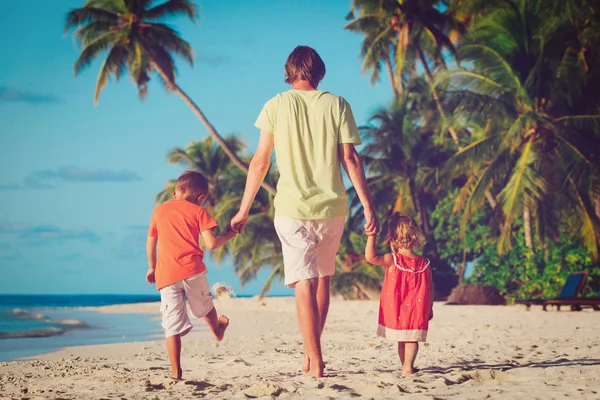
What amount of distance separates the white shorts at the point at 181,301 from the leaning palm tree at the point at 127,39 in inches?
697

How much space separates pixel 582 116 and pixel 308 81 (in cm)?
1570

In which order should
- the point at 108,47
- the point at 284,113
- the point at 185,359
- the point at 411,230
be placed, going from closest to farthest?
the point at 284,113 → the point at 411,230 → the point at 185,359 → the point at 108,47

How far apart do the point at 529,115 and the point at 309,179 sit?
15.0 m

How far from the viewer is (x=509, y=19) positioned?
1888 cm

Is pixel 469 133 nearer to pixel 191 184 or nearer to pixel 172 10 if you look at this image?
pixel 172 10

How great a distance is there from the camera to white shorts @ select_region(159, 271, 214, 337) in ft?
15.0

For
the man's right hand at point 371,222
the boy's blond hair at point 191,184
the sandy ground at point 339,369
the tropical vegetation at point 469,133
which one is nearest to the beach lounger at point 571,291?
the tropical vegetation at point 469,133

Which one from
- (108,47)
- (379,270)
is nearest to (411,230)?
(379,270)

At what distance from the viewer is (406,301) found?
187 inches

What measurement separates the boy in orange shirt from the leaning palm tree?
17.7 meters

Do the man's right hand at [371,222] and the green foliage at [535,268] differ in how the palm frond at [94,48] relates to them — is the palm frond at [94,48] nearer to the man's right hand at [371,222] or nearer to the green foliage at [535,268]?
the green foliage at [535,268]


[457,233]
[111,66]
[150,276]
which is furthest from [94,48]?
[150,276]

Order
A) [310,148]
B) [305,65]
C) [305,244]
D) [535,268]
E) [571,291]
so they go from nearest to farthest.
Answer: [305,244] < [310,148] < [305,65] < [571,291] < [535,268]

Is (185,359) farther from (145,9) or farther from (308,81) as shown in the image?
(145,9)
